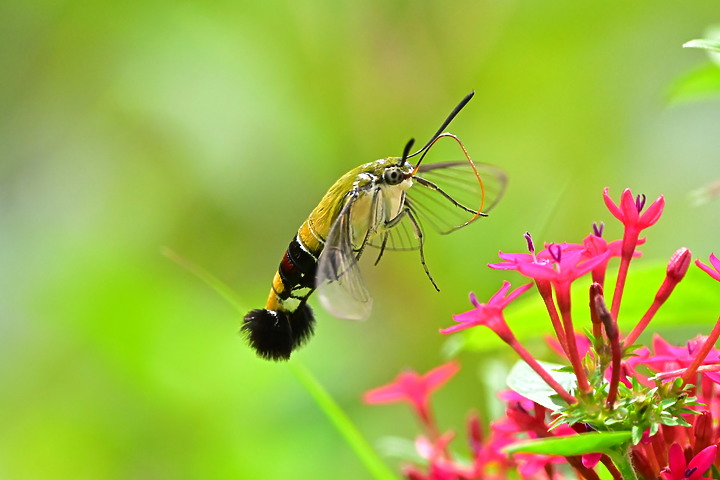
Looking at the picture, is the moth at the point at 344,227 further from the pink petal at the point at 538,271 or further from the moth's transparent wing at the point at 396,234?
the pink petal at the point at 538,271

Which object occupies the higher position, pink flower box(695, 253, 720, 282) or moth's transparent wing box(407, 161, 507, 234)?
moth's transparent wing box(407, 161, 507, 234)

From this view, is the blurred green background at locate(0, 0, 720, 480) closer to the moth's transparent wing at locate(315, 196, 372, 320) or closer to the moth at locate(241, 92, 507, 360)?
the moth at locate(241, 92, 507, 360)

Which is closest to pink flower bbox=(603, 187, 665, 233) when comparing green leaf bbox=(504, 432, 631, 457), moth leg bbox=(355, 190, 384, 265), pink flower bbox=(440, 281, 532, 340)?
pink flower bbox=(440, 281, 532, 340)

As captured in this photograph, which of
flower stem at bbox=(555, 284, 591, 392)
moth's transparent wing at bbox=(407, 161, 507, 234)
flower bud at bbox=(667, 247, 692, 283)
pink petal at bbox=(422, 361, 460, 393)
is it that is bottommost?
pink petal at bbox=(422, 361, 460, 393)

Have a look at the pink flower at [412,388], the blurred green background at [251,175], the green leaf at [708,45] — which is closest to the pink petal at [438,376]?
the pink flower at [412,388]

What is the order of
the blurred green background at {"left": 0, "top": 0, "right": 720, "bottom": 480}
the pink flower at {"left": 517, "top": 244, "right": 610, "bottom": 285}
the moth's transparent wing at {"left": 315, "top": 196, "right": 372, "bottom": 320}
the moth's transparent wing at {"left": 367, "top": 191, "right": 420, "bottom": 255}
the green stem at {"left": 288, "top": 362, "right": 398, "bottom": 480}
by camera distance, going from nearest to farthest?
1. the pink flower at {"left": 517, "top": 244, "right": 610, "bottom": 285}
2. the moth's transparent wing at {"left": 315, "top": 196, "right": 372, "bottom": 320}
3. the green stem at {"left": 288, "top": 362, "right": 398, "bottom": 480}
4. the moth's transparent wing at {"left": 367, "top": 191, "right": 420, "bottom": 255}
5. the blurred green background at {"left": 0, "top": 0, "right": 720, "bottom": 480}

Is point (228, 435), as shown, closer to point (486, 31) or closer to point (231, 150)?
point (231, 150)

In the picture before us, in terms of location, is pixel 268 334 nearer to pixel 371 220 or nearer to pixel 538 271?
pixel 371 220
